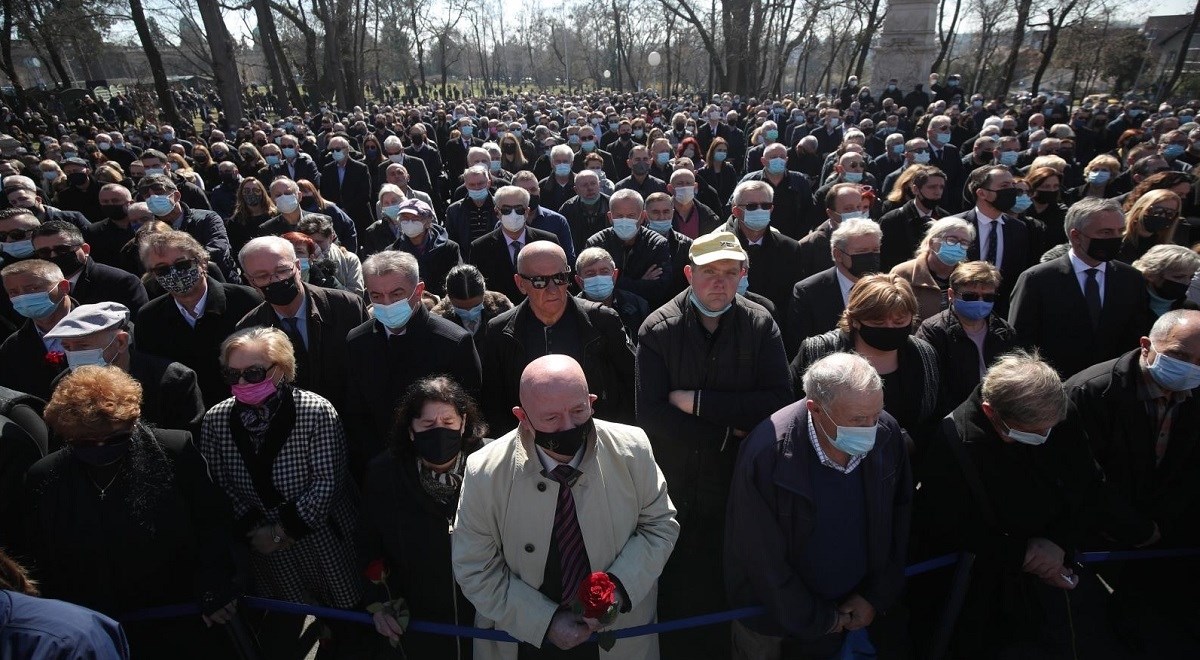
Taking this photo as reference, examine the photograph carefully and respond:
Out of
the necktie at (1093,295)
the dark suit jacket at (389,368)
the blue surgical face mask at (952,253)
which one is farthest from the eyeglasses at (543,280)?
the necktie at (1093,295)

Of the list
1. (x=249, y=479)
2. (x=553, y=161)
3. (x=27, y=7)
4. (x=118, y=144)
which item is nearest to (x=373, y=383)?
(x=249, y=479)

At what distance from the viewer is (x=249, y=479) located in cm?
313

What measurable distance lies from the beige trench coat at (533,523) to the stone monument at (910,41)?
30.2m

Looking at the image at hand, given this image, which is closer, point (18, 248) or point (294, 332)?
point (294, 332)

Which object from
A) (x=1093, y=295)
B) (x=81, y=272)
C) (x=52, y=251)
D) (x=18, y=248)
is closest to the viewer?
(x=1093, y=295)

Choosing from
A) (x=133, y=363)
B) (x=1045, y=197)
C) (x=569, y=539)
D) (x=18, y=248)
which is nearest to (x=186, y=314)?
(x=133, y=363)

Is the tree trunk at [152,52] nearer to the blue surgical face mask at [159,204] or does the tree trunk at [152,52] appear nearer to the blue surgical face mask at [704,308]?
the blue surgical face mask at [159,204]

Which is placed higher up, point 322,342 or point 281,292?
point 281,292

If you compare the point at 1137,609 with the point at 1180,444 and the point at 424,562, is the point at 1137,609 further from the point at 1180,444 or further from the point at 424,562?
the point at 424,562

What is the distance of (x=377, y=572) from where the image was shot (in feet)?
9.46

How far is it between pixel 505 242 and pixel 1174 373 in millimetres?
4892

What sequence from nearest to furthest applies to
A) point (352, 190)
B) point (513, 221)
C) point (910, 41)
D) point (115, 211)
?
point (513, 221), point (115, 211), point (352, 190), point (910, 41)

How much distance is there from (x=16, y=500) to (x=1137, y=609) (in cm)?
577

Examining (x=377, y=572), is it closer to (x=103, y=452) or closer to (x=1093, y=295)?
(x=103, y=452)
